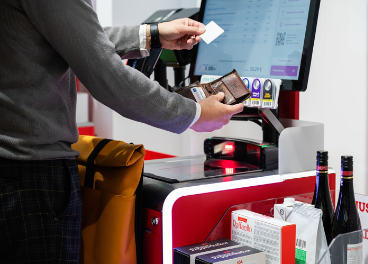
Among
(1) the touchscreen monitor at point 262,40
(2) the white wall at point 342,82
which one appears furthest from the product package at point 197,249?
(2) the white wall at point 342,82

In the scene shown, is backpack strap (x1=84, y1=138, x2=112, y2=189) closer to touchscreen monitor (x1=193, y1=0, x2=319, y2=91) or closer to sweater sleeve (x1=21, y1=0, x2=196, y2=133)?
sweater sleeve (x1=21, y1=0, x2=196, y2=133)

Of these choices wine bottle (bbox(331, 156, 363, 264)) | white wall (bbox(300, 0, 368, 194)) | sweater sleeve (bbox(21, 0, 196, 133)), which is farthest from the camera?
white wall (bbox(300, 0, 368, 194))

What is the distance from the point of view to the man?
3.05 feet

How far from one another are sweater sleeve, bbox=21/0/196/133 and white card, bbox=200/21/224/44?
1.41 feet

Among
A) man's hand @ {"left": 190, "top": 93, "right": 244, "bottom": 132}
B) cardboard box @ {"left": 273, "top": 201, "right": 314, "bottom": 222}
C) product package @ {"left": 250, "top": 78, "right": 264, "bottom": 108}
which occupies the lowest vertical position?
cardboard box @ {"left": 273, "top": 201, "right": 314, "bottom": 222}

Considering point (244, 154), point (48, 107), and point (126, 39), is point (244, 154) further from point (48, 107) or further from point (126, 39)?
point (48, 107)

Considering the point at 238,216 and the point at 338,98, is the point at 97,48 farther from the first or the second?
the point at 338,98

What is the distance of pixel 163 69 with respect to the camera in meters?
1.91

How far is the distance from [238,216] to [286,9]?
2.14 feet

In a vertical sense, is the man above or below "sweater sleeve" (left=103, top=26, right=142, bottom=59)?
below

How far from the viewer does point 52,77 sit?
99 centimetres

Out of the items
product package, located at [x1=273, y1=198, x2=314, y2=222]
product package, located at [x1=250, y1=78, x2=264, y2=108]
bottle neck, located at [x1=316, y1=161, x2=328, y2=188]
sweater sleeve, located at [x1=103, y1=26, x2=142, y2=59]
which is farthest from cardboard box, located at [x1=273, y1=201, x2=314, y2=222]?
sweater sleeve, located at [x1=103, y1=26, x2=142, y2=59]

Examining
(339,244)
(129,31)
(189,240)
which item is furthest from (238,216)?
(129,31)

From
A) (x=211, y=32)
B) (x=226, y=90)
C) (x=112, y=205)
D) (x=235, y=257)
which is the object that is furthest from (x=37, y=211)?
(x=211, y=32)
